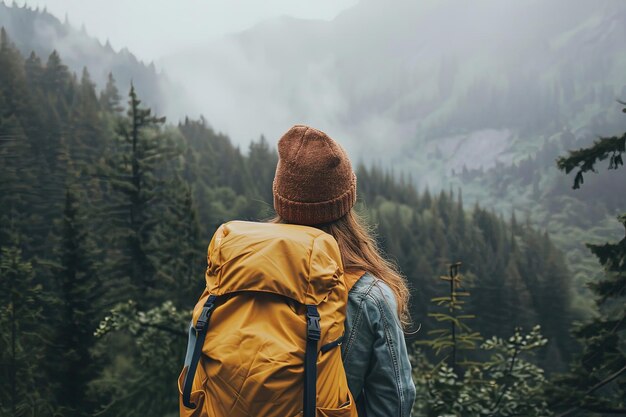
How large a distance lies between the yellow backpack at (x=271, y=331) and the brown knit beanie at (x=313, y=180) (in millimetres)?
195

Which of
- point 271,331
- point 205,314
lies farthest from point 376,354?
point 205,314

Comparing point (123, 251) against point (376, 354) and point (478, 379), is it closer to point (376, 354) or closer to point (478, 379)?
Answer: point (478, 379)

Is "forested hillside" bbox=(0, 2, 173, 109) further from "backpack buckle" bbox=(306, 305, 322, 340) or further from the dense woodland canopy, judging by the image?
"backpack buckle" bbox=(306, 305, 322, 340)

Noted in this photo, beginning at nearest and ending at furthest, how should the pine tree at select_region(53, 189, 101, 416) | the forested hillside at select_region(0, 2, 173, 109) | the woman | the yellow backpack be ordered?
the yellow backpack
the woman
the pine tree at select_region(53, 189, 101, 416)
the forested hillside at select_region(0, 2, 173, 109)

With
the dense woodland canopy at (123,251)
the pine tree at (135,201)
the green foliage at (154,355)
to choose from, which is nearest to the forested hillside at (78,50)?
the dense woodland canopy at (123,251)

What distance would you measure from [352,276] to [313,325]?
0.36 metres

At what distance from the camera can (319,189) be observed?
6.91 ft

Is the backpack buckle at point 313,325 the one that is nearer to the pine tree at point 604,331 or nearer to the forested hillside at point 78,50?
the pine tree at point 604,331

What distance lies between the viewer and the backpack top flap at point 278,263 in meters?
1.81

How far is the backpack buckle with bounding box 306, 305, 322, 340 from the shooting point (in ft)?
5.72

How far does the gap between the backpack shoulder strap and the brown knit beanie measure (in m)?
0.22

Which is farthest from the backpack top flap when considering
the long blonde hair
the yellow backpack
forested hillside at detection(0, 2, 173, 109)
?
forested hillside at detection(0, 2, 173, 109)

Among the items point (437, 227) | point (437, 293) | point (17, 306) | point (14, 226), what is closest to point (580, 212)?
point (437, 227)

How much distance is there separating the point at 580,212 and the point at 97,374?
139281 millimetres
